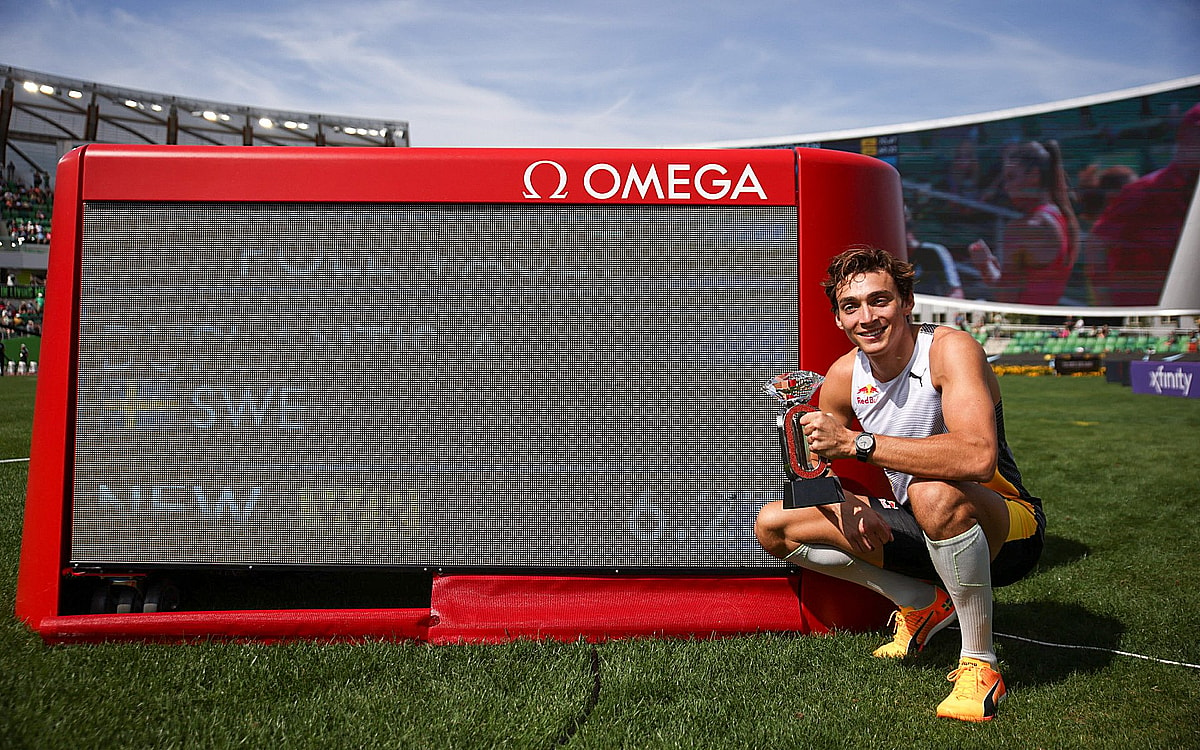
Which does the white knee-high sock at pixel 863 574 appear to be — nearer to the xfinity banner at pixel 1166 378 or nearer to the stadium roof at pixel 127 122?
the xfinity banner at pixel 1166 378

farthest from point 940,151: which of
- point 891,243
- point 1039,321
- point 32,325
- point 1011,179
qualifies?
point 891,243

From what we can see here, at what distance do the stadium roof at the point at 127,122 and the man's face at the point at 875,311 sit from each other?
1387 inches

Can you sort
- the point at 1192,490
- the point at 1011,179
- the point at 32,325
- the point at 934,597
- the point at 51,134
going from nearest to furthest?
1. the point at 934,597
2. the point at 1192,490
3. the point at 32,325
4. the point at 51,134
5. the point at 1011,179

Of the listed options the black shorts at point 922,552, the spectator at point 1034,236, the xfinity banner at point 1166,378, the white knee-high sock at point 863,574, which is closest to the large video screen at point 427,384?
the white knee-high sock at point 863,574

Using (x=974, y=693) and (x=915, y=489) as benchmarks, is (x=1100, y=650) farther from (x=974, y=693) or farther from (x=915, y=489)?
(x=915, y=489)

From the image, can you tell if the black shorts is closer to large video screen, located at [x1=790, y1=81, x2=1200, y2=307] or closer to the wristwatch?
the wristwatch

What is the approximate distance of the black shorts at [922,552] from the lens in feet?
→ 8.64

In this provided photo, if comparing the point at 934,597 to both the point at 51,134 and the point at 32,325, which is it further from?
the point at 51,134

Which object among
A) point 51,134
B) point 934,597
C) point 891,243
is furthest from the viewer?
point 51,134

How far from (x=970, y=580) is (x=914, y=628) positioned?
1.14 feet

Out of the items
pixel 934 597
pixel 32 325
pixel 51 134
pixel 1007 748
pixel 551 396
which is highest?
pixel 51 134

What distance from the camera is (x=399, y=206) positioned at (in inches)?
113

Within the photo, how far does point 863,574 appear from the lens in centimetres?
273

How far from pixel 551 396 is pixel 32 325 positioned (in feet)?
119
